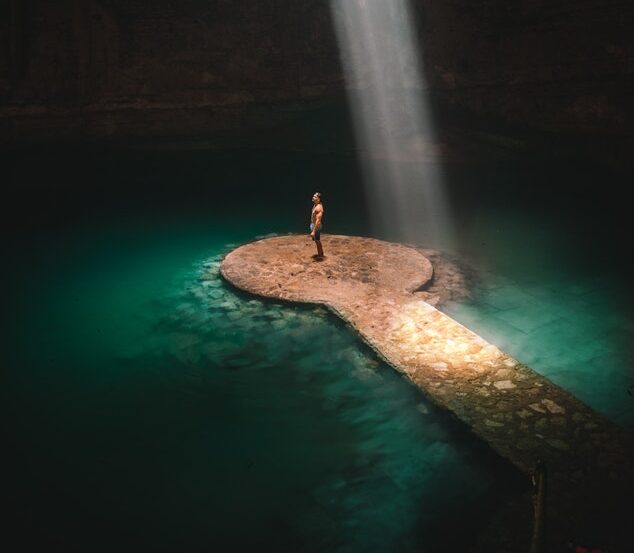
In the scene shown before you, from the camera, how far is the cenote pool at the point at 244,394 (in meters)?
4.59

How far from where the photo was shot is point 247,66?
1997 cm

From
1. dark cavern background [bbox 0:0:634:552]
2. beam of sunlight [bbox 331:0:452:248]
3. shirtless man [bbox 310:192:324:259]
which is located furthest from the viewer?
Answer: beam of sunlight [bbox 331:0:452:248]

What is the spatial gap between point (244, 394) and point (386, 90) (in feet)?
56.2

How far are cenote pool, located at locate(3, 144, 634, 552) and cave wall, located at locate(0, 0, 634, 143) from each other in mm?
5863

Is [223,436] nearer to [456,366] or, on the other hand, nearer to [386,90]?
[456,366]

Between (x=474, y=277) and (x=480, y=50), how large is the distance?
11803mm

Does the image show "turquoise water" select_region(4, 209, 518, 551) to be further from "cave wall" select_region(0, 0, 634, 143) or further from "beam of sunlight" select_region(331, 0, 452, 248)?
"cave wall" select_region(0, 0, 634, 143)

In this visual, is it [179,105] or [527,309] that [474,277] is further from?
[179,105]

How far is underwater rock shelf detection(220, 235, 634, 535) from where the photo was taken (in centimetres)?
Result: 430

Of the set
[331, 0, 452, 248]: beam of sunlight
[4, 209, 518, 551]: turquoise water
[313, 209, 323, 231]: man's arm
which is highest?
[331, 0, 452, 248]: beam of sunlight

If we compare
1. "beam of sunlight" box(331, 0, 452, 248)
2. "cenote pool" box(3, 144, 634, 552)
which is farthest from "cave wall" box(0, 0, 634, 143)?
"cenote pool" box(3, 144, 634, 552)

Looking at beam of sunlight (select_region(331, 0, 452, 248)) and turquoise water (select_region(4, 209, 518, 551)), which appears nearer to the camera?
turquoise water (select_region(4, 209, 518, 551))

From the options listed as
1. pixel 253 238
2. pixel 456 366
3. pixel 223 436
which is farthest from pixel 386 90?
pixel 223 436

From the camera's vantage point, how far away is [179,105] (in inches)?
783
